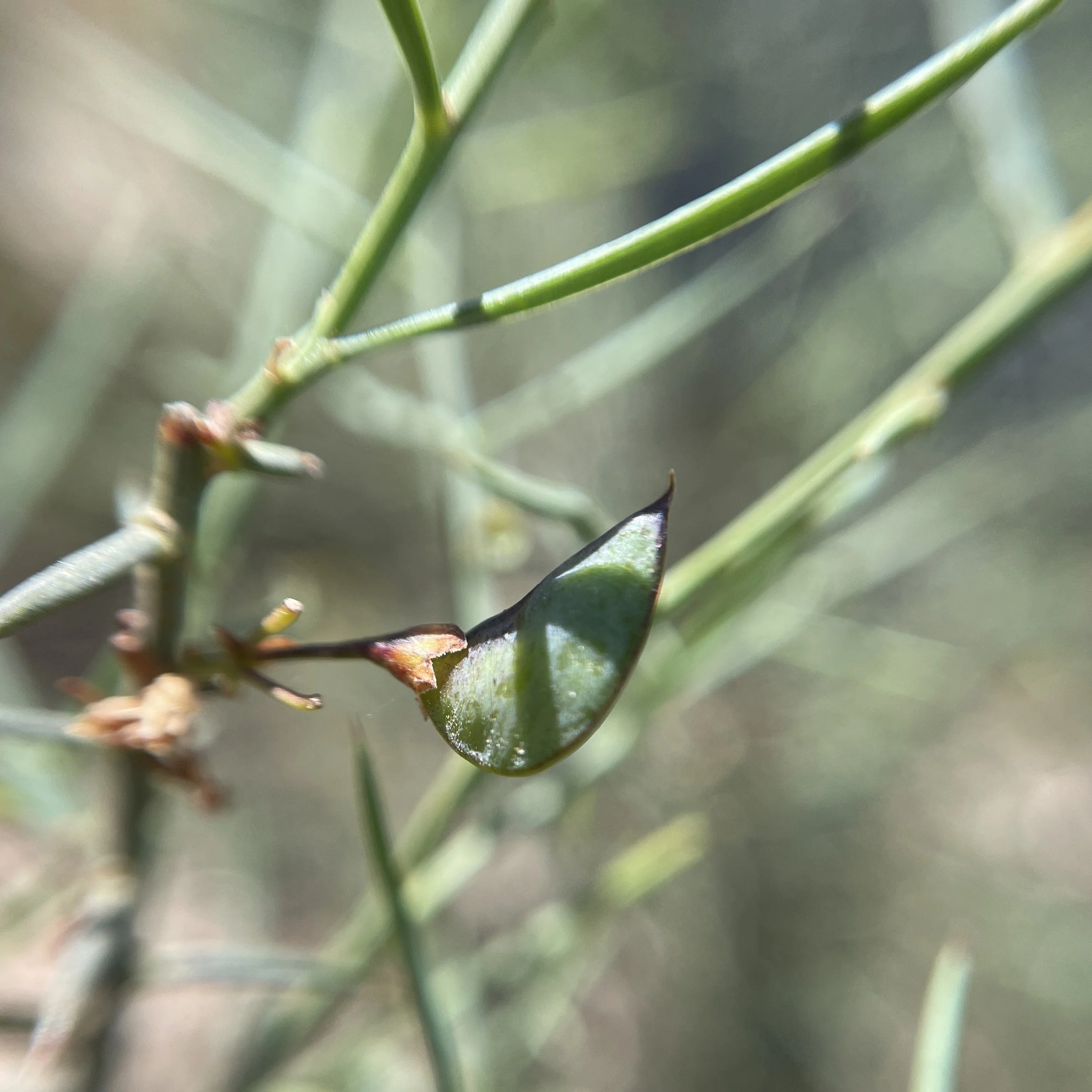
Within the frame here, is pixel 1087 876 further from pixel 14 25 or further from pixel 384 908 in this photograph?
pixel 14 25

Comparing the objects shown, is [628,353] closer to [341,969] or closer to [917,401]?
[917,401]

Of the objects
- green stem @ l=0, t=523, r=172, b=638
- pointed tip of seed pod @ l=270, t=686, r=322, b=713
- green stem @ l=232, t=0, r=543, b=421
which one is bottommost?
pointed tip of seed pod @ l=270, t=686, r=322, b=713

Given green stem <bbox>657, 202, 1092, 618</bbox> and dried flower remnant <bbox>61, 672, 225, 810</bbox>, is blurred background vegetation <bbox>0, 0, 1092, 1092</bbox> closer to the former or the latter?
green stem <bbox>657, 202, 1092, 618</bbox>

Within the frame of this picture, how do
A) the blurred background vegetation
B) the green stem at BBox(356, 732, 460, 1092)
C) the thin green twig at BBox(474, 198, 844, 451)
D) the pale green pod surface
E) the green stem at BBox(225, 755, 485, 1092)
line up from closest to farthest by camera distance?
the pale green pod surface < the green stem at BBox(356, 732, 460, 1092) < the green stem at BBox(225, 755, 485, 1092) < the thin green twig at BBox(474, 198, 844, 451) < the blurred background vegetation

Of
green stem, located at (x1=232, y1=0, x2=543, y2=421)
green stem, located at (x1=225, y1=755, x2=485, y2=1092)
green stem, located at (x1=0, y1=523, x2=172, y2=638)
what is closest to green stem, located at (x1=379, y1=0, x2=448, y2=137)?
green stem, located at (x1=232, y1=0, x2=543, y2=421)

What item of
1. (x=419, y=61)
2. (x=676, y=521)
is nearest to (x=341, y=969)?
(x=419, y=61)

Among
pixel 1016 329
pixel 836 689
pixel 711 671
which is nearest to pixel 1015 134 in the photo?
pixel 1016 329

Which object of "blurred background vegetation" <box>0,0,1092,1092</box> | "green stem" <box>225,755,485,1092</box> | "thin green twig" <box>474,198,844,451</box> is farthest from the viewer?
"blurred background vegetation" <box>0,0,1092,1092</box>

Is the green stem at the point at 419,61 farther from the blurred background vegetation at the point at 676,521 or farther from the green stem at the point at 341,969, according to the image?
the blurred background vegetation at the point at 676,521
